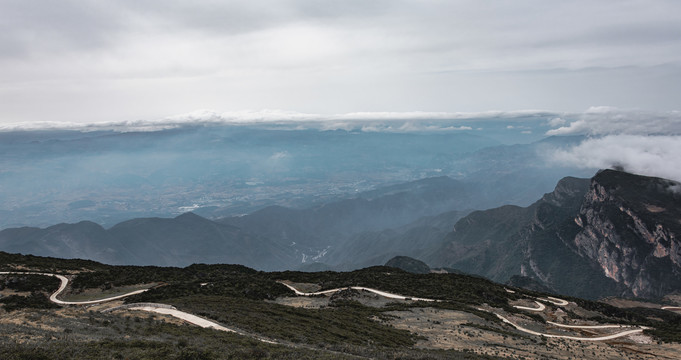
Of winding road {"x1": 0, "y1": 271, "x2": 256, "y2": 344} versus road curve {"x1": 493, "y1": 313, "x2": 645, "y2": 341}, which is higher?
winding road {"x1": 0, "y1": 271, "x2": 256, "y2": 344}

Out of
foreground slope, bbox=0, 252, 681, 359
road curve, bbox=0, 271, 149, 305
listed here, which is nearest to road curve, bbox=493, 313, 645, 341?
foreground slope, bbox=0, 252, 681, 359

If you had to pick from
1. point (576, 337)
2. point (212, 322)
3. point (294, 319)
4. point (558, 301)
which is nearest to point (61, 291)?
point (212, 322)

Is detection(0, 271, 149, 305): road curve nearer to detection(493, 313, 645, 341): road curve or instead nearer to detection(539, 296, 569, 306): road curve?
detection(493, 313, 645, 341): road curve

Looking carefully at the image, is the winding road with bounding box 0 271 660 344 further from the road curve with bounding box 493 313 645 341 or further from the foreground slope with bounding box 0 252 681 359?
the foreground slope with bounding box 0 252 681 359

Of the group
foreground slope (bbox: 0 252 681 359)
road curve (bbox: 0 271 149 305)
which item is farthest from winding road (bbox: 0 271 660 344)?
foreground slope (bbox: 0 252 681 359)

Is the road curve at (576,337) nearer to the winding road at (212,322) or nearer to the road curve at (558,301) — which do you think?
the winding road at (212,322)

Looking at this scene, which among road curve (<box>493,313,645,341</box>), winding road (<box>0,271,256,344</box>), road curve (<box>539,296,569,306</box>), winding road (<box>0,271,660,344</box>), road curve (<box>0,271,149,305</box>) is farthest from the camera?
road curve (<box>539,296,569,306</box>)

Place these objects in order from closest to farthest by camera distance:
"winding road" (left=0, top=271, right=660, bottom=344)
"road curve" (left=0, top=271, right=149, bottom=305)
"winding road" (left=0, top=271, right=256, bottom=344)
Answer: "winding road" (left=0, top=271, right=256, bottom=344) < "winding road" (left=0, top=271, right=660, bottom=344) < "road curve" (left=0, top=271, right=149, bottom=305)

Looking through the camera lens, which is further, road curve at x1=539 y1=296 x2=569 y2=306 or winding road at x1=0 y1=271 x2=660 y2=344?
road curve at x1=539 y1=296 x2=569 y2=306

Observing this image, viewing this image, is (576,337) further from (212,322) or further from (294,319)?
(212,322)

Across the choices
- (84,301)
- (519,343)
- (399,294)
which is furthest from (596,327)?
(84,301)

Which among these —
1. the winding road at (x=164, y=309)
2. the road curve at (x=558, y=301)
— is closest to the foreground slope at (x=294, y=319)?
the winding road at (x=164, y=309)

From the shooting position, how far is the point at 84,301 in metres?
48.8

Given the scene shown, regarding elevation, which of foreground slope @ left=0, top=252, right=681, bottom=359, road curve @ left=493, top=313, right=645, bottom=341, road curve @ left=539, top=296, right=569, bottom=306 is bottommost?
road curve @ left=539, top=296, right=569, bottom=306
